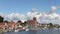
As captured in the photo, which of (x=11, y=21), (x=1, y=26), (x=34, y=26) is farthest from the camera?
(x=34, y=26)

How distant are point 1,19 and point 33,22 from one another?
5006 cm

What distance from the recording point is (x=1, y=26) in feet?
329

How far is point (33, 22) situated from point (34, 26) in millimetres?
4828

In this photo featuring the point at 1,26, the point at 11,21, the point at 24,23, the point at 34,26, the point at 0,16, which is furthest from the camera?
the point at 24,23

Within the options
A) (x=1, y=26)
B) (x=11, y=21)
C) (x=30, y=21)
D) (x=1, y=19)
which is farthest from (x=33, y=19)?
(x=1, y=26)

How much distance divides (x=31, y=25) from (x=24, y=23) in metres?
9.91

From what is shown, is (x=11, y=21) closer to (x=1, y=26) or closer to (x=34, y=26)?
(x=34, y=26)

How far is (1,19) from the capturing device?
111 metres

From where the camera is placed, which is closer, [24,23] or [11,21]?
[11,21]

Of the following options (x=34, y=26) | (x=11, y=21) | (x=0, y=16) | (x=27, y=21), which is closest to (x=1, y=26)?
(x=0, y=16)

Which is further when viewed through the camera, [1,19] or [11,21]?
[11,21]

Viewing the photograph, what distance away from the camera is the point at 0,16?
110 metres

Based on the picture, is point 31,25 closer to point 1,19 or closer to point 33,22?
point 33,22

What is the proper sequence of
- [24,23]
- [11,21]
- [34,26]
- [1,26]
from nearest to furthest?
[1,26], [11,21], [34,26], [24,23]
